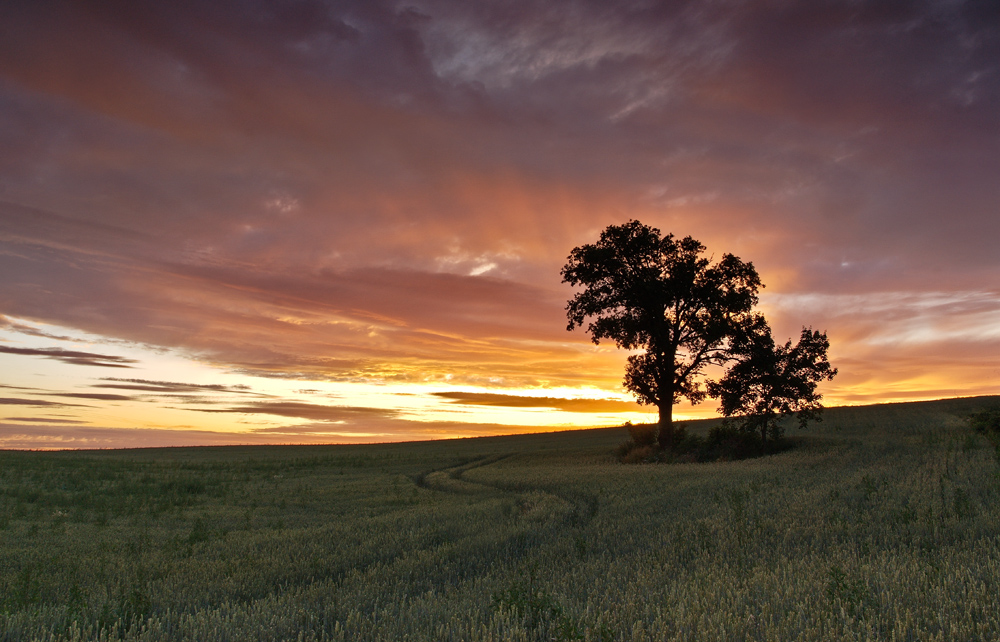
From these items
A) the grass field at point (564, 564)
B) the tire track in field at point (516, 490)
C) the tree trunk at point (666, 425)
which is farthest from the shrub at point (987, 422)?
the tire track in field at point (516, 490)

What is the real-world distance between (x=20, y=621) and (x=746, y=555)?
9.59 metres

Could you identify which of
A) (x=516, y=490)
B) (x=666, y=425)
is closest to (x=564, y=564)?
(x=516, y=490)

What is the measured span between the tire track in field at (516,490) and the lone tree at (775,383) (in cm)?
1544

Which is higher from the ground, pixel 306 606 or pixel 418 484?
pixel 306 606

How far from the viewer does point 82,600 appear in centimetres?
809

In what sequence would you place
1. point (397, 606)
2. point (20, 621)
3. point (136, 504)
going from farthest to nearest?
A: point (136, 504), point (397, 606), point (20, 621)

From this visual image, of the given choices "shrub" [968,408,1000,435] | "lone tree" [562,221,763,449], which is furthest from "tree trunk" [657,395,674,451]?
"shrub" [968,408,1000,435]

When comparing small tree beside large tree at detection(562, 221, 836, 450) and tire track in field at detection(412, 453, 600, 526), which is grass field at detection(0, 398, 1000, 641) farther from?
small tree beside large tree at detection(562, 221, 836, 450)

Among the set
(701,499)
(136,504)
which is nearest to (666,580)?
(701,499)

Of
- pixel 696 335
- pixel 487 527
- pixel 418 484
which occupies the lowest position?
pixel 418 484

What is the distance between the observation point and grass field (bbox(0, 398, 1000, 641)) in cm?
577

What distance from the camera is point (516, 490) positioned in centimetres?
2308

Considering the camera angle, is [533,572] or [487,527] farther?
[487,527]

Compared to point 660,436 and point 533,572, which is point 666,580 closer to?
point 533,572
